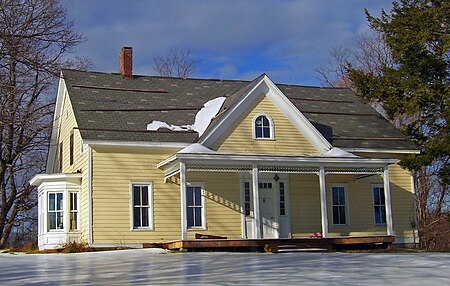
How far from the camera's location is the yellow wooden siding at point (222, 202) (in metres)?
25.5

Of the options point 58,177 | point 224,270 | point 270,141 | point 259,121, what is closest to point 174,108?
point 259,121

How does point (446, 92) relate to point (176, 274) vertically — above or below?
above

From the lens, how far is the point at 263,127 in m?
26.2

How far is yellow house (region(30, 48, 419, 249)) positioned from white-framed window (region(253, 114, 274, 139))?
38mm

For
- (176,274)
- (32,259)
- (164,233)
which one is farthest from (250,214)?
(176,274)

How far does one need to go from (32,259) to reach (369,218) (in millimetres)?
13854

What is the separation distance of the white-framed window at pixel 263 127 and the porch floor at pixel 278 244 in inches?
175

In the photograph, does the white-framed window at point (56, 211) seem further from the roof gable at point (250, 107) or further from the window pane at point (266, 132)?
the window pane at point (266, 132)

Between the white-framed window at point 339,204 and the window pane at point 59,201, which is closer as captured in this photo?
the window pane at point 59,201

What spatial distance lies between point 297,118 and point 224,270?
1196cm

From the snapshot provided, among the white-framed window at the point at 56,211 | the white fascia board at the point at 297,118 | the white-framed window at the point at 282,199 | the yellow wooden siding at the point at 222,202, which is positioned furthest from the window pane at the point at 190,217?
the white fascia board at the point at 297,118

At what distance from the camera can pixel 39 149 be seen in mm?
36031

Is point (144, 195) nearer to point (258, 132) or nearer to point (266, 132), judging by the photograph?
point (258, 132)

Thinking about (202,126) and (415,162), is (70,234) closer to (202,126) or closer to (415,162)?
(202,126)
